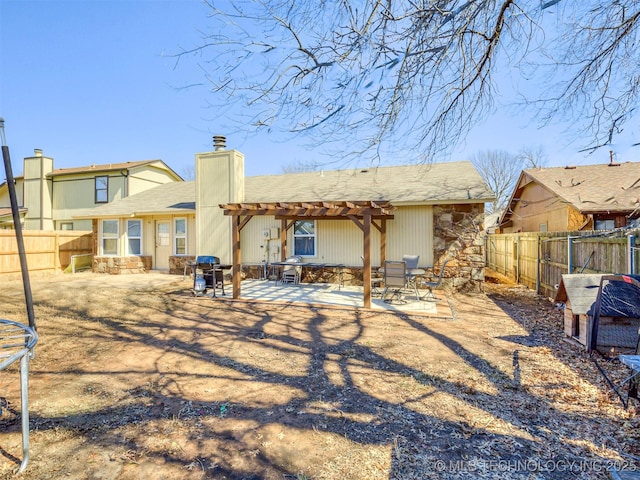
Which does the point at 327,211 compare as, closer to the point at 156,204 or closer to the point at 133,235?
the point at 156,204

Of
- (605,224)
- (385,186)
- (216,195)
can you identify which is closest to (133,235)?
(216,195)

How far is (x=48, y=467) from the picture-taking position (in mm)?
2311

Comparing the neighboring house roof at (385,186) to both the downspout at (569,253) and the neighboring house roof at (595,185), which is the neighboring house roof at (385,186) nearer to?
the downspout at (569,253)

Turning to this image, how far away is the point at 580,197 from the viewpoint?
11.8m

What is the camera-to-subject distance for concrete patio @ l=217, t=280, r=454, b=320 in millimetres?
7109

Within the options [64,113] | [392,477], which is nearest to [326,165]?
[392,477]

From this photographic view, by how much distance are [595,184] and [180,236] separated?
16.6 metres

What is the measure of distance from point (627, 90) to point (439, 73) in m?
2.96

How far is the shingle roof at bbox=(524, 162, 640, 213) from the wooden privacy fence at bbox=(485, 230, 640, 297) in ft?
8.11

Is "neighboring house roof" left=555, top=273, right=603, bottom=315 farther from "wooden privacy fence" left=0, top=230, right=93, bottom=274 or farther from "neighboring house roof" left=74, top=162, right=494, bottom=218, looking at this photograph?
"wooden privacy fence" left=0, top=230, right=93, bottom=274

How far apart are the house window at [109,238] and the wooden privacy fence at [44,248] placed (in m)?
1.99

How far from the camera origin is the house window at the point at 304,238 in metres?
10.7

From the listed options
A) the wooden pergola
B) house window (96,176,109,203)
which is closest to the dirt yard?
the wooden pergola

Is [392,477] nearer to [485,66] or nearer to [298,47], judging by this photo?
[298,47]
